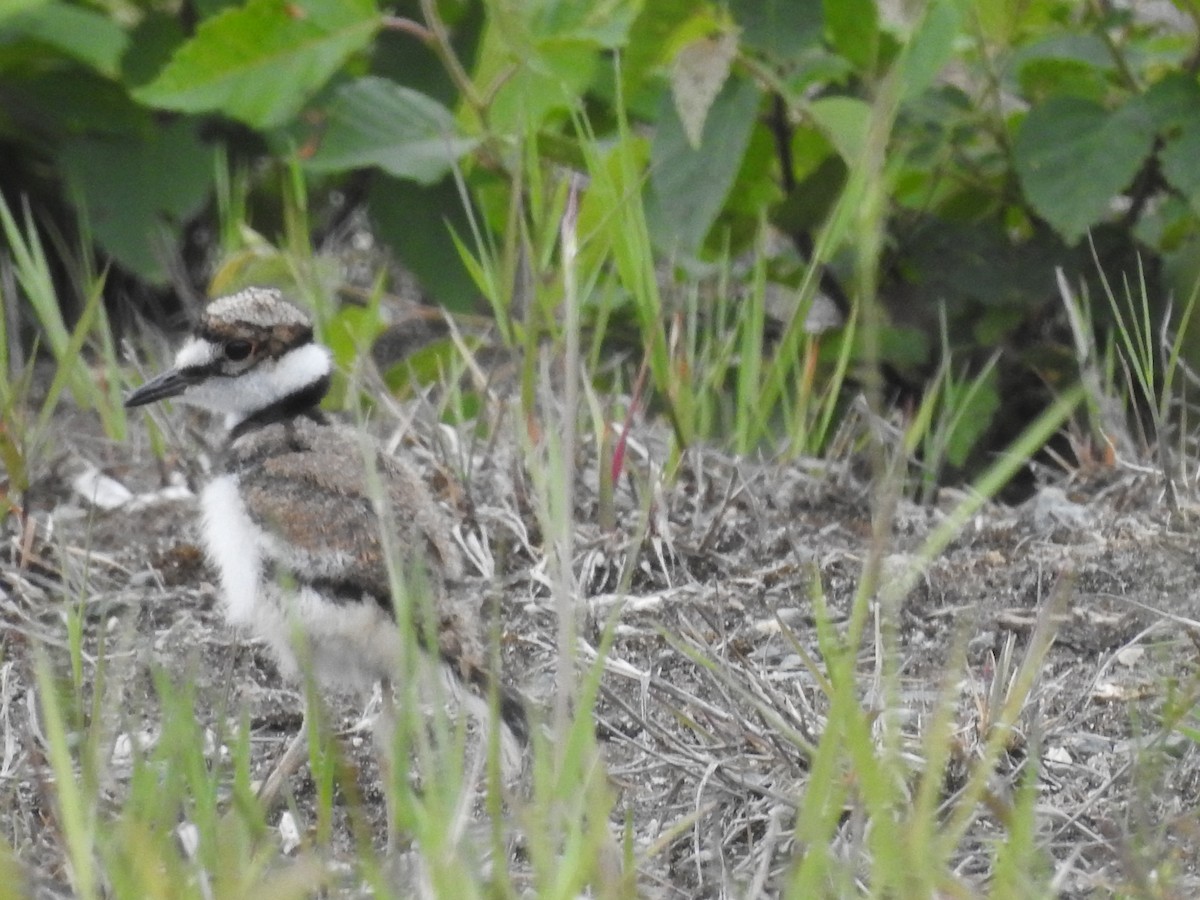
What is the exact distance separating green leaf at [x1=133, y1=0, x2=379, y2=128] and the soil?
82 cm

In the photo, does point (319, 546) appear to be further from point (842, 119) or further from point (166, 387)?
point (842, 119)

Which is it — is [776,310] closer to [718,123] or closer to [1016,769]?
[718,123]

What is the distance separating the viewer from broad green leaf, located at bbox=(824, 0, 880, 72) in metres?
4.27

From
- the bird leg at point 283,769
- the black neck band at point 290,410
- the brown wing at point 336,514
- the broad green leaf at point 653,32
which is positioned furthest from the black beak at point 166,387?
the broad green leaf at point 653,32

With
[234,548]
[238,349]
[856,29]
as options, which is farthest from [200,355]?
[856,29]

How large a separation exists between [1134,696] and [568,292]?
1068 millimetres

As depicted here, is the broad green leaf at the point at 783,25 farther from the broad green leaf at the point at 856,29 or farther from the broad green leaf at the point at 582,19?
the broad green leaf at the point at 582,19

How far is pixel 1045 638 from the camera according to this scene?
2518 millimetres

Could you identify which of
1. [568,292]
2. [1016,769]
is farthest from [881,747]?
[568,292]

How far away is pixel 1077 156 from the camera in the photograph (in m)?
4.17

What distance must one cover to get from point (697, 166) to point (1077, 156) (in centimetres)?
87

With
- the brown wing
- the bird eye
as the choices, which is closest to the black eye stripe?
the bird eye

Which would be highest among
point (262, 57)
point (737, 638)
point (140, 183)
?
point (262, 57)

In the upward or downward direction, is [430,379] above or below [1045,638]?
below
